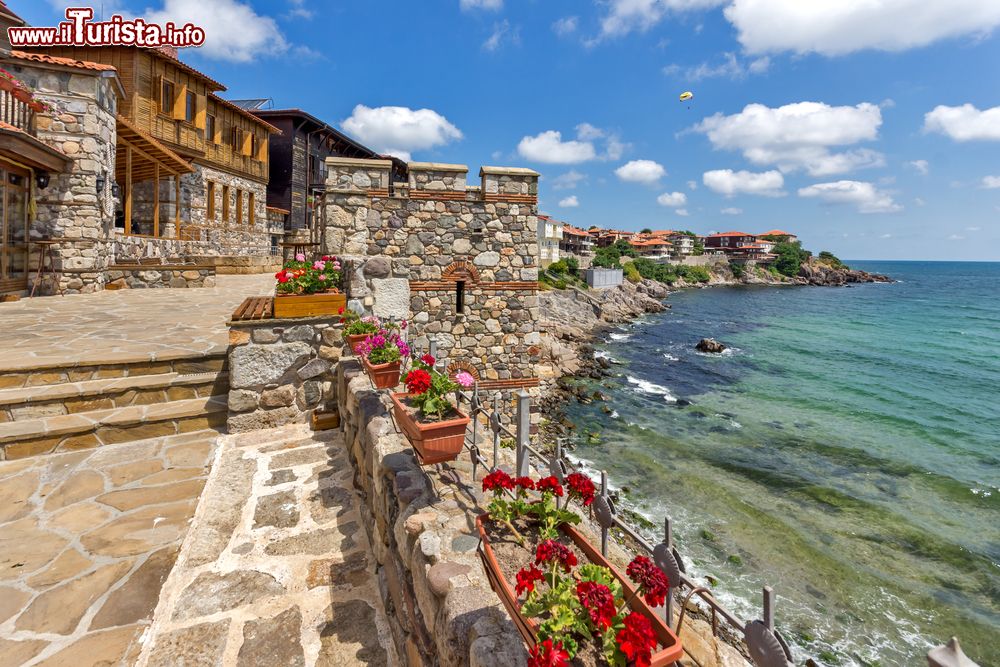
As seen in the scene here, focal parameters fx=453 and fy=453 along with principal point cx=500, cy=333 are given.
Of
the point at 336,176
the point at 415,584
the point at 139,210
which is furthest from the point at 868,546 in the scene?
the point at 139,210

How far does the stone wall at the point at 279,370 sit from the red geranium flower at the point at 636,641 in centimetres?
508

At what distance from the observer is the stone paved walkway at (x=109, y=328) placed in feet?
19.1

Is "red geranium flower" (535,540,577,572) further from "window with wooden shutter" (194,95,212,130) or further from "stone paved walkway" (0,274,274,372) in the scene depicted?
"window with wooden shutter" (194,95,212,130)

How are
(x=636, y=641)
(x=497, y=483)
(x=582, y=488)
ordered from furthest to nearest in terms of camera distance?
(x=497, y=483), (x=582, y=488), (x=636, y=641)

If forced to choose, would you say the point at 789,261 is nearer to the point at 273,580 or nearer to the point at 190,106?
the point at 190,106

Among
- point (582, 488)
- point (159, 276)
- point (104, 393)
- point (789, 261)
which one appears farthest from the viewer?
point (789, 261)

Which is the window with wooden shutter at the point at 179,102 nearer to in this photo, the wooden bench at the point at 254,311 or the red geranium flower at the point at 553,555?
the wooden bench at the point at 254,311

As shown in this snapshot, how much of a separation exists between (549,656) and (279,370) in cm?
505

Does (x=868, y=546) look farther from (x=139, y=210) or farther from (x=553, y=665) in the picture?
(x=139, y=210)

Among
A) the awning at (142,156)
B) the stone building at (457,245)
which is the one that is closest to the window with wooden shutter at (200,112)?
the awning at (142,156)

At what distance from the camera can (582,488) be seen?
225 centimetres

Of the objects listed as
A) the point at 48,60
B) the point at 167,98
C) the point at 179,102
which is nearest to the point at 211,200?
the point at 179,102

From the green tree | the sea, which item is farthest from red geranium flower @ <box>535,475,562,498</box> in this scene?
the green tree

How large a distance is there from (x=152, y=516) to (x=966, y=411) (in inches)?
1123
